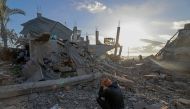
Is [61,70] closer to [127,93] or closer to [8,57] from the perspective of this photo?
[127,93]

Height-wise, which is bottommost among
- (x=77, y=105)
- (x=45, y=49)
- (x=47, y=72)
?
(x=77, y=105)

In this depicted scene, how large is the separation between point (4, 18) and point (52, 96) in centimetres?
1881

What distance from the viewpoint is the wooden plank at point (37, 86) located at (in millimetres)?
8500

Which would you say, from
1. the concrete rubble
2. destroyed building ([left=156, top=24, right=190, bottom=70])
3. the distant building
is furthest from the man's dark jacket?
the distant building

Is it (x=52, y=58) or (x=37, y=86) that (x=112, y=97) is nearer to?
(x=37, y=86)

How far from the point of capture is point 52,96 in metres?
9.20

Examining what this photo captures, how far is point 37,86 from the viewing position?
30.5 feet

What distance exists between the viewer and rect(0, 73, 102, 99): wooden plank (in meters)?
8.50

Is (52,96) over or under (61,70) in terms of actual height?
under

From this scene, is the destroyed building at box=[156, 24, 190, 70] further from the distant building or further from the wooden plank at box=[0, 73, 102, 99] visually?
the wooden plank at box=[0, 73, 102, 99]

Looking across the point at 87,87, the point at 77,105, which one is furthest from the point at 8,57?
the point at 77,105

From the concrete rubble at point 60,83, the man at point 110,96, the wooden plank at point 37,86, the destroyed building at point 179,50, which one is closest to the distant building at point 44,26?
the destroyed building at point 179,50

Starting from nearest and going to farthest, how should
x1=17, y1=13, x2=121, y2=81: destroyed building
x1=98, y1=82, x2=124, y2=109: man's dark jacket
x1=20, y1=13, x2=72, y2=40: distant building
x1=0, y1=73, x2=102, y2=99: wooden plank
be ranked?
x1=98, y1=82, x2=124, y2=109: man's dark jacket, x1=0, y1=73, x2=102, y2=99: wooden plank, x1=17, y1=13, x2=121, y2=81: destroyed building, x1=20, y1=13, x2=72, y2=40: distant building

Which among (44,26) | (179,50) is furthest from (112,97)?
(44,26)
